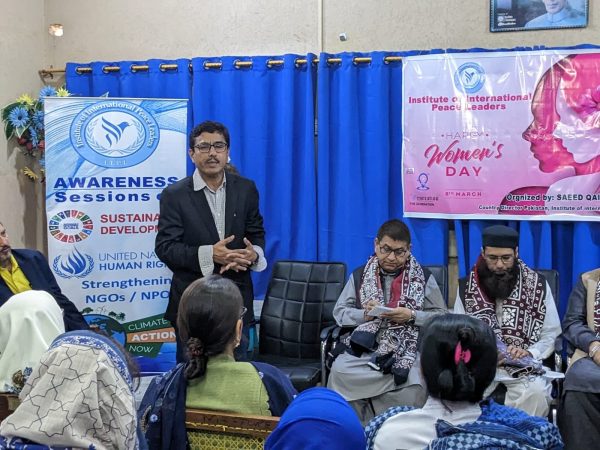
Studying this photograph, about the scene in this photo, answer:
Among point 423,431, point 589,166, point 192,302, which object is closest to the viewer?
point 423,431

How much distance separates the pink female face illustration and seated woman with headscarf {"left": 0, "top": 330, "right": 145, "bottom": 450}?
3.34 meters

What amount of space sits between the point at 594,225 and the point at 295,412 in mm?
3376

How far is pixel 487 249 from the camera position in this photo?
3.54m

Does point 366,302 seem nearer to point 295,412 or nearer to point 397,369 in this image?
point 397,369

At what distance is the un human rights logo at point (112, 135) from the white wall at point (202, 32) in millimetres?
798

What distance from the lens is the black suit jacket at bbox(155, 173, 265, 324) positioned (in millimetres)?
3363

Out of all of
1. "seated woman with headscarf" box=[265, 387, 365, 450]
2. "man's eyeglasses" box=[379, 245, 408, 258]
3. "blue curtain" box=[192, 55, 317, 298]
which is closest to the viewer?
"seated woman with headscarf" box=[265, 387, 365, 450]

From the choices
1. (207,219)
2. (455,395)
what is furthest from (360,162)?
(455,395)

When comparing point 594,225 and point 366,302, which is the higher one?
point 594,225

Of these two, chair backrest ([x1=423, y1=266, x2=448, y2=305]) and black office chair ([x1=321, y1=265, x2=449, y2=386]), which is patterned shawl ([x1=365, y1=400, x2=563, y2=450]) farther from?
chair backrest ([x1=423, y1=266, x2=448, y2=305])

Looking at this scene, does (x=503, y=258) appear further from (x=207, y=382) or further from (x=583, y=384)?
(x=207, y=382)

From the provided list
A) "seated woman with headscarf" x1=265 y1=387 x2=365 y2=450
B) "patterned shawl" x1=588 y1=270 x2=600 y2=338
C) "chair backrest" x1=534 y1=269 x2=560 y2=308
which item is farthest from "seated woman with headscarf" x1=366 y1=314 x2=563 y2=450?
"chair backrest" x1=534 y1=269 x2=560 y2=308

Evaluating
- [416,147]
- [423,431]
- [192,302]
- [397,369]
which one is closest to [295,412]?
[423,431]

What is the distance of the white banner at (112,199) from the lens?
4.30 m
